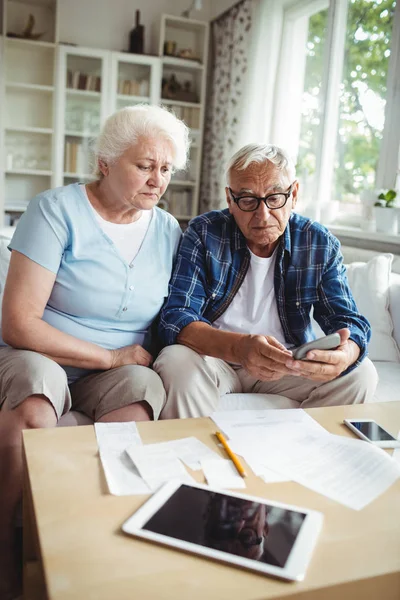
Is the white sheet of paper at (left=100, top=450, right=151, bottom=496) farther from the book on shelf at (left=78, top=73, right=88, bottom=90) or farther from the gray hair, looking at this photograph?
the book on shelf at (left=78, top=73, right=88, bottom=90)

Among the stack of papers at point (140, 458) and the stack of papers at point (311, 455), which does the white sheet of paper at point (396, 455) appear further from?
the stack of papers at point (140, 458)

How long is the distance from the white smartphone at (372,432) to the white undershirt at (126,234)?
0.73m

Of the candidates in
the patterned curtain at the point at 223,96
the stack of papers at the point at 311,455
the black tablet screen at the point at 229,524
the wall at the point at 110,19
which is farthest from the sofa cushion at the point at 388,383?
the wall at the point at 110,19

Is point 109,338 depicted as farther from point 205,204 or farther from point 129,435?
point 205,204

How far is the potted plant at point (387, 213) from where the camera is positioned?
Answer: 9.14 feet

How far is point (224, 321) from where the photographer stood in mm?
1692

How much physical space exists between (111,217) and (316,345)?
673mm

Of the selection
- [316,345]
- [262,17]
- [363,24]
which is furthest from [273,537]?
[262,17]

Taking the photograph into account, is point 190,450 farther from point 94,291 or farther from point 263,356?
point 94,291

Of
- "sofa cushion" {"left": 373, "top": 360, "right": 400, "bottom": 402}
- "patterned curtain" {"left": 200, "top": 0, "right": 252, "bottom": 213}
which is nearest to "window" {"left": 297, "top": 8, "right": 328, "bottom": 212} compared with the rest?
"patterned curtain" {"left": 200, "top": 0, "right": 252, "bottom": 213}

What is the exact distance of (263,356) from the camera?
134 cm

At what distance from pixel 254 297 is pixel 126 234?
43 centimetres

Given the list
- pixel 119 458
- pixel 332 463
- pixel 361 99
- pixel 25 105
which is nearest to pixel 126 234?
pixel 119 458

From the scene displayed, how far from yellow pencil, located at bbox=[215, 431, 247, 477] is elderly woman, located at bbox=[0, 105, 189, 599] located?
11.8 inches
